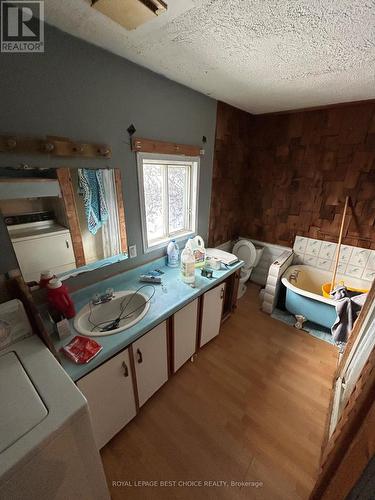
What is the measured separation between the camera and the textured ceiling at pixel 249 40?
0.81m

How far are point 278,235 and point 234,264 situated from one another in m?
1.19

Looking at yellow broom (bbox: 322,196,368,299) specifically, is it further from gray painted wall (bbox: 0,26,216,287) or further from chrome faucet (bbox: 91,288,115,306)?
chrome faucet (bbox: 91,288,115,306)

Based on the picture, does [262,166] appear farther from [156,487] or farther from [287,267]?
[156,487]

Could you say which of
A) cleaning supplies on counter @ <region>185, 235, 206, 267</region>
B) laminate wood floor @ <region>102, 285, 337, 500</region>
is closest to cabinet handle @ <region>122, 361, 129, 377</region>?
laminate wood floor @ <region>102, 285, 337, 500</region>

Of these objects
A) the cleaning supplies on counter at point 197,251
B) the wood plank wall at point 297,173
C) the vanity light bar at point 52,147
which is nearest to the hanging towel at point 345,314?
the wood plank wall at point 297,173

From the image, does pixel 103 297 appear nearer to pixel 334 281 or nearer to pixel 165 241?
pixel 165 241

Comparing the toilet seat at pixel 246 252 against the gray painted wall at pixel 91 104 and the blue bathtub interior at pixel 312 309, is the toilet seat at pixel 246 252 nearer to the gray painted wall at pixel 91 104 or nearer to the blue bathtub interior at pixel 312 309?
the blue bathtub interior at pixel 312 309

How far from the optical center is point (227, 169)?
244 centimetres

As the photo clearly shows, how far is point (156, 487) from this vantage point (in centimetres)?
113

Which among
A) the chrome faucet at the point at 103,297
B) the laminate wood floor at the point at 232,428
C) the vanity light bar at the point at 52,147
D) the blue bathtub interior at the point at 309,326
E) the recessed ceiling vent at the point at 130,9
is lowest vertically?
the laminate wood floor at the point at 232,428

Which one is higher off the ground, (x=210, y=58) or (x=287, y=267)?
(x=210, y=58)

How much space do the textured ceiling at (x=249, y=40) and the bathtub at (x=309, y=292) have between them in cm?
181

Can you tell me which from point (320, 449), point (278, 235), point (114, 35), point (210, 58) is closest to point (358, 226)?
point (278, 235)

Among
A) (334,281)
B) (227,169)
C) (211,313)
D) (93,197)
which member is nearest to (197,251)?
(211,313)
